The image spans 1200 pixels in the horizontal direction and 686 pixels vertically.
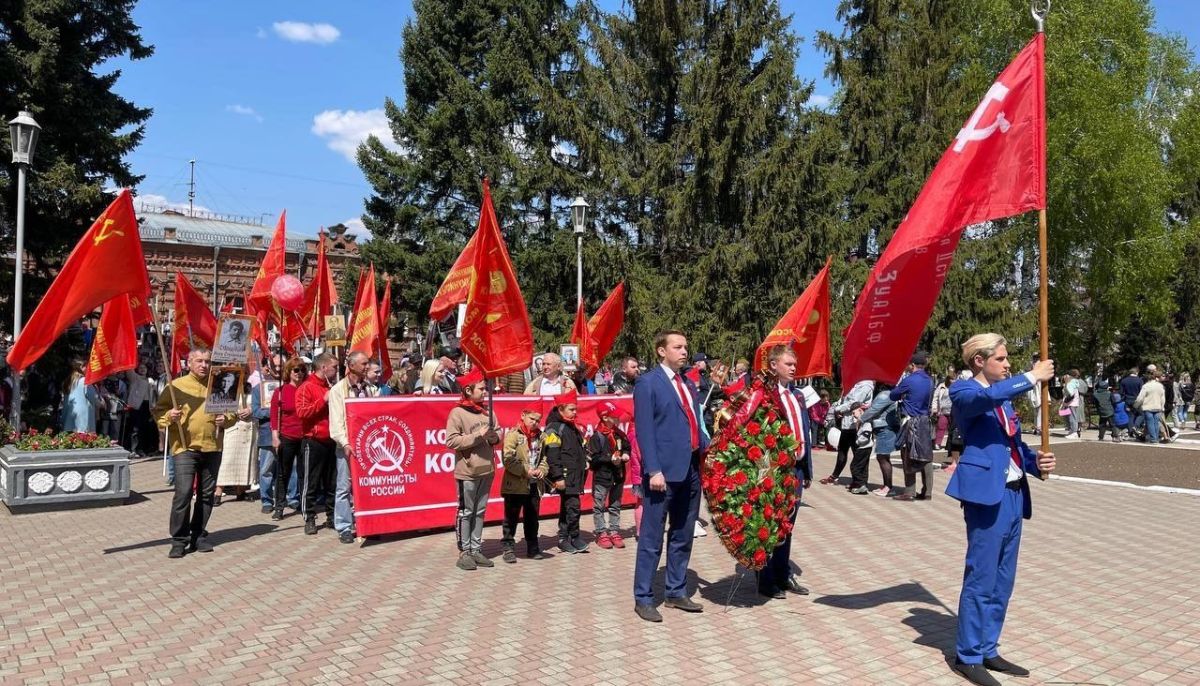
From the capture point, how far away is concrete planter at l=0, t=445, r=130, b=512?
11.6 meters

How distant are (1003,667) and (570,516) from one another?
189 inches

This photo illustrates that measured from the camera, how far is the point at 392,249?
32969 millimetres

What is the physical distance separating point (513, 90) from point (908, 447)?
2385cm

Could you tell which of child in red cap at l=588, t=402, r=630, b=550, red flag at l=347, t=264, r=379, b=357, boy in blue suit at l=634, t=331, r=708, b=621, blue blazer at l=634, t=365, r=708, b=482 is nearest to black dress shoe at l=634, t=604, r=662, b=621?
boy in blue suit at l=634, t=331, r=708, b=621

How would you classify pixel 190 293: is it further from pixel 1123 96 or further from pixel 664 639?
pixel 1123 96

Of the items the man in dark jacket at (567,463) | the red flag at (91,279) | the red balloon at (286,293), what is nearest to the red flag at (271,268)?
the red balloon at (286,293)

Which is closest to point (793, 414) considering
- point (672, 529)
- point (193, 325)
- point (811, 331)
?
point (672, 529)

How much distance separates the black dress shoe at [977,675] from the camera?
540 cm

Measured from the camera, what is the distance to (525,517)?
9297mm

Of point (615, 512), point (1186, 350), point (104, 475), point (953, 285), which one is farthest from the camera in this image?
point (1186, 350)

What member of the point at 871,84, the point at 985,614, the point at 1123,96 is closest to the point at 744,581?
the point at 985,614

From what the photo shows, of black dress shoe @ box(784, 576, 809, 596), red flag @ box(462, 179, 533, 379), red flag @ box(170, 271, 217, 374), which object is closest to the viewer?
black dress shoe @ box(784, 576, 809, 596)

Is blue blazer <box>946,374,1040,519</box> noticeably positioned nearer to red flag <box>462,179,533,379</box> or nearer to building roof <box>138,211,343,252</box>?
red flag <box>462,179,533,379</box>

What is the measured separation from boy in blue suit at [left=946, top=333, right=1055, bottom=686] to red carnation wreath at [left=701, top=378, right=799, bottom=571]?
1742 millimetres
